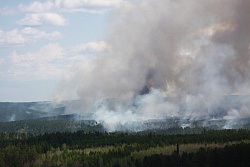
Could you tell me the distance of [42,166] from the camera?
6496 inches

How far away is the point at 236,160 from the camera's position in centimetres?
13888

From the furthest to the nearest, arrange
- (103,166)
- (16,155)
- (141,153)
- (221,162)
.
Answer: (141,153)
(16,155)
(103,166)
(221,162)

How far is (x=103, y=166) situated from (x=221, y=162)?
138ft

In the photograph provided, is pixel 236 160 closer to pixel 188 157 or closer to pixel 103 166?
pixel 188 157

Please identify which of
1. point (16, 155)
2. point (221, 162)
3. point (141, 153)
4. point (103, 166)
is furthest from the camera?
point (141, 153)

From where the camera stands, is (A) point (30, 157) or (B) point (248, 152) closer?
(B) point (248, 152)

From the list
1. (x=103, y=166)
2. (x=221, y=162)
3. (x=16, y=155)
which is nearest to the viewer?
(x=221, y=162)

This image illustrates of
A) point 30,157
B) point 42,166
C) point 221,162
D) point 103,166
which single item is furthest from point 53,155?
point 221,162

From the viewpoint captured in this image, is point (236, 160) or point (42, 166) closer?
point (236, 160)

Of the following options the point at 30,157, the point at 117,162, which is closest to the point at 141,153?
the point at 117,162

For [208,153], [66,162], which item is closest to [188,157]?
[208,153]

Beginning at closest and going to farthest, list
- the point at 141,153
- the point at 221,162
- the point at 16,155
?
the point at 221,162, the point at 16,155, the point at 141,153

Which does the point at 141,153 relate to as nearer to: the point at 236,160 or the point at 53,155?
the point at 53,155

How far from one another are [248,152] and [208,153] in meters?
12.4
